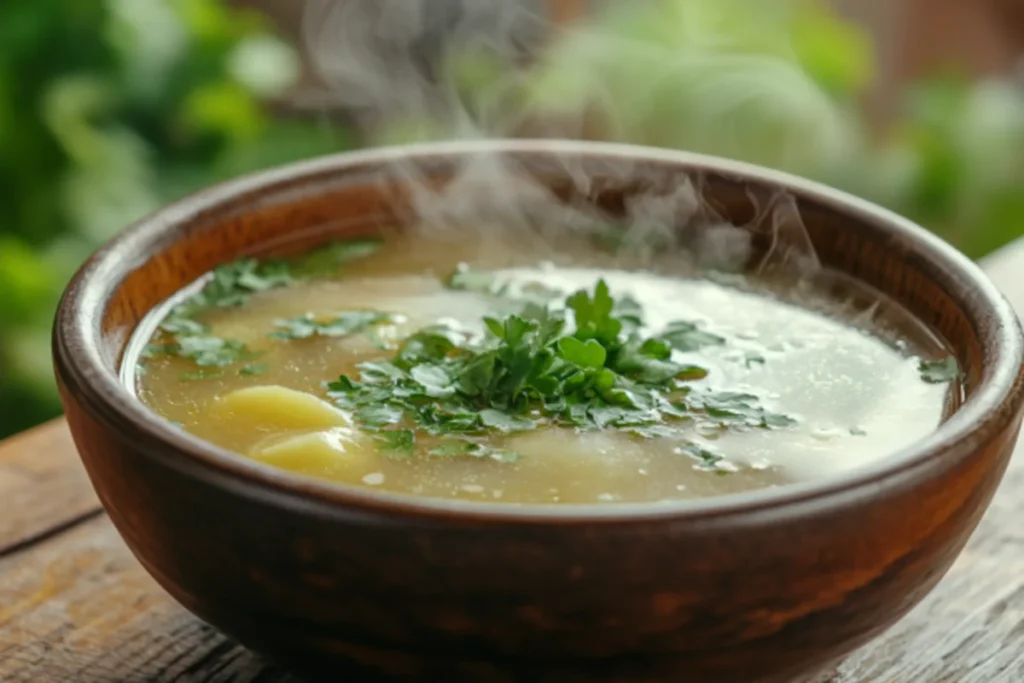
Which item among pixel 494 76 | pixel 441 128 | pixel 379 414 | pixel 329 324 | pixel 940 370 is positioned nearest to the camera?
pixel 379 414

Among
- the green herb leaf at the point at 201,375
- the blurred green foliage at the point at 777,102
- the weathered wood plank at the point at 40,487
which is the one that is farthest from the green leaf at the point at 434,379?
the blurred green foliage at the point at 777,102

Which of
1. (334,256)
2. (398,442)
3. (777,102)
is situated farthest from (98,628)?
(777,102)

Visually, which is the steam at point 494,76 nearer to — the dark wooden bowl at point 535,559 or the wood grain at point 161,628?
the wood grain at point 161,628

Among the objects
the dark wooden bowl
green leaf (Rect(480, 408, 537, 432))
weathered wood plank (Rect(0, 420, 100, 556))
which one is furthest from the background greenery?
the dark wooden bowl

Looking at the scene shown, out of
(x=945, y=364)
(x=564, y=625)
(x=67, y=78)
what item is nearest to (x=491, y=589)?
(x=564, y=625)

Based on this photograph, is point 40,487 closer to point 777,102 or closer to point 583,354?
point 583,354
